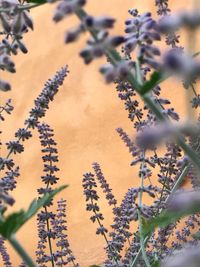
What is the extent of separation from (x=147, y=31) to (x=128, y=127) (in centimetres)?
575

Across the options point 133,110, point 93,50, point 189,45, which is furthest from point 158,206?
point 189,45

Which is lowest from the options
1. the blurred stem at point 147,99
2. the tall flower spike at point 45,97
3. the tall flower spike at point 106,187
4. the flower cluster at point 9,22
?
the blurred stem at point 147,99

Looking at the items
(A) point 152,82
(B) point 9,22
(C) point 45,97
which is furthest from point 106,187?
(A) point 152,82

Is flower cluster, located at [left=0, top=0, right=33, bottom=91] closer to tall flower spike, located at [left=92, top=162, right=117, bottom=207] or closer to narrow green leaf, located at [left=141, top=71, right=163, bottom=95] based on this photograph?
Answer: narrow green leaf, located at [left=141, top=71, right=163, bottom=95]

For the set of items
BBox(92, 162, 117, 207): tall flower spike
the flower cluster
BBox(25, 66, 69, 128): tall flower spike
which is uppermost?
BBox(92, 162, 117, 207): tall flower spike

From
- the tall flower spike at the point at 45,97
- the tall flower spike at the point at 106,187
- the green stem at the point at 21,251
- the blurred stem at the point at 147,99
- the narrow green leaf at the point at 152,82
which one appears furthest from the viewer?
the tall flower spike at the point at 106,187

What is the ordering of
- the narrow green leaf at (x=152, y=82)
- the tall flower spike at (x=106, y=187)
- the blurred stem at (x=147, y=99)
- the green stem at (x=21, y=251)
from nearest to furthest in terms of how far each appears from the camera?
the blurred stem at (x=147, y=99) → the narrow green leaf at (x=152, y=82) → the green stem at (x=21, y=251) → the tall flower spike at (x=106, y=187)

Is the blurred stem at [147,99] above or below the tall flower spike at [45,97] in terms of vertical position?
below

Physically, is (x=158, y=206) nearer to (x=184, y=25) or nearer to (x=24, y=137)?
(x=24, y=137)

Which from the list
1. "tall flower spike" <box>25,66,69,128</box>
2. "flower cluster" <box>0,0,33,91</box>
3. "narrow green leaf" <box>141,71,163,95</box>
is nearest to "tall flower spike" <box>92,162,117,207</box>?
"tall flower spike" <box>25,66,69,128</box>

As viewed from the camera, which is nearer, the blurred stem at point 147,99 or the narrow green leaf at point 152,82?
the blurred stem at point 147,99

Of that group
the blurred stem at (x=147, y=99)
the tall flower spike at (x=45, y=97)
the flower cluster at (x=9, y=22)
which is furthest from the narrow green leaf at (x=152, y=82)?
the tall flower spike at (x=45, y=97)

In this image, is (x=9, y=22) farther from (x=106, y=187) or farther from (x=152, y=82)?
(x=106, y=187)

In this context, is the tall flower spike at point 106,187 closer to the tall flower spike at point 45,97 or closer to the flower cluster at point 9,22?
the tall flower spike at point 45,97
